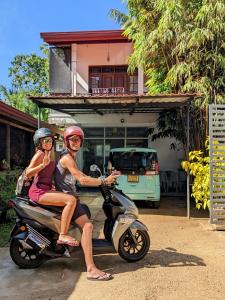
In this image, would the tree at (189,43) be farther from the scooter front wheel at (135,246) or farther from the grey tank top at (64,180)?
the grey tank top at (64,180)

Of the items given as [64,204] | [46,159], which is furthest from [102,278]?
[46,159]

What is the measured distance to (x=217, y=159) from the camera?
752 centimetres

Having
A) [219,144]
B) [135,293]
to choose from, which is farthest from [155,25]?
[135,293]

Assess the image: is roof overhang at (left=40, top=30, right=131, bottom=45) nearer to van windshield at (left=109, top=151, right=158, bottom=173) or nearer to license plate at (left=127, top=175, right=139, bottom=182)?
van windshield at (left=109, top=151, right=158, bottom=173)

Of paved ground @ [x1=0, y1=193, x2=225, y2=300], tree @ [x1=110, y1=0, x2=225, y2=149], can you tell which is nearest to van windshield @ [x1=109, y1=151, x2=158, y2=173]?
tree @ [x1=110, y1=0, x2=225, y2=149]

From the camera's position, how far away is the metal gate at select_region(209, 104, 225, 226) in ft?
24.4

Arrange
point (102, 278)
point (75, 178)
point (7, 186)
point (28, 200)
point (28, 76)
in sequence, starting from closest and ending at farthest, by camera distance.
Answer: point (102, 278)
point (75, 178)
point (28, 200)
point (7, 186)
point (28, 76)

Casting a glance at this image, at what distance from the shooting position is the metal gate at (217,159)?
24.4 ft

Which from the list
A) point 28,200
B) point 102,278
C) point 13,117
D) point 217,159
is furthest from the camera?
point 13,117

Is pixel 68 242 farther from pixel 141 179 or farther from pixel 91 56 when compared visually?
pixel 91 56

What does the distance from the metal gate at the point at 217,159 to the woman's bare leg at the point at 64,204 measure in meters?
3.74

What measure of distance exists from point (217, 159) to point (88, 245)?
391cm

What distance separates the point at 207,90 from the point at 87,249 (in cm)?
622

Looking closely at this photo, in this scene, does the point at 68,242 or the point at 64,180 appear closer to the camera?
the point at 68,242
